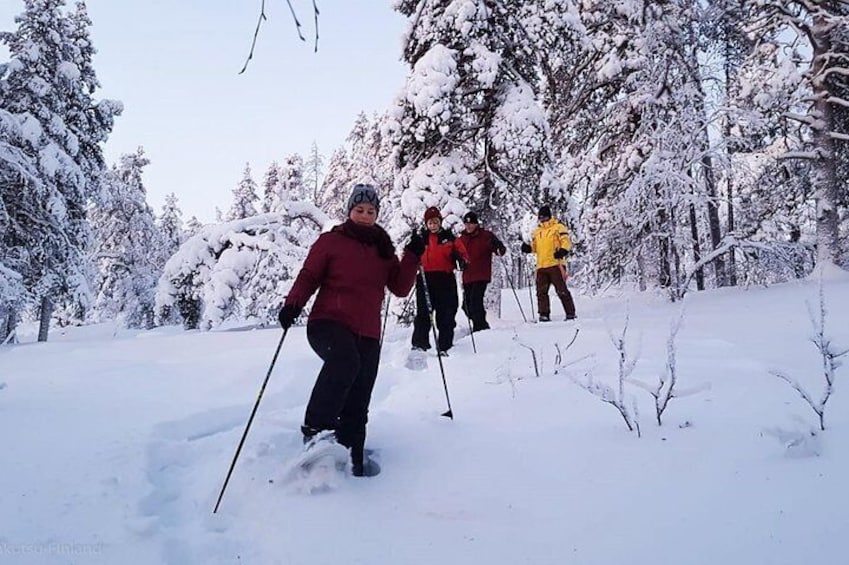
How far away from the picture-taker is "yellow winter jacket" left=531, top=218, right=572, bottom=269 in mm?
9047

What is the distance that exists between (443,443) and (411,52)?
378 inches

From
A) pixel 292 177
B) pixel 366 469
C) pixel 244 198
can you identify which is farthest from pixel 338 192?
pixel 366 469

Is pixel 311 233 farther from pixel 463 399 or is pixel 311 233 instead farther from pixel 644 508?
pixel 644 508

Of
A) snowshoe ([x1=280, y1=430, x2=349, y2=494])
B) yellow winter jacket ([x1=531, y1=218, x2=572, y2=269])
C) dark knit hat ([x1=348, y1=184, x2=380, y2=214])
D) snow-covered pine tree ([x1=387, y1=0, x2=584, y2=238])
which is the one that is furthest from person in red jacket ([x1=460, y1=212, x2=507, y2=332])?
snowshoe ([x1=280, y1=430, x2=349, y2=494])

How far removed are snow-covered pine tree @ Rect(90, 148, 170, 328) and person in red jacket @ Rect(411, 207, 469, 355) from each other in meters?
24.6

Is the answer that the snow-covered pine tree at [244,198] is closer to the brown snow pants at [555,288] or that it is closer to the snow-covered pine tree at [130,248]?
the snow-covered pine tree at [130,248]

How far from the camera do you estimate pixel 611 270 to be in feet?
43.8

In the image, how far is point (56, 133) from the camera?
18547 millimetres

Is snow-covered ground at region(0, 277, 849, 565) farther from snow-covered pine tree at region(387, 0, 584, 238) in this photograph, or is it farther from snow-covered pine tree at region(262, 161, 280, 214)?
snow-covered pine tree at region(262, 161, 280, 214)

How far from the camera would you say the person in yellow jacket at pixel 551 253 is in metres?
9.08

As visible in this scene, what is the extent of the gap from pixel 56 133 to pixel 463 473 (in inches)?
803

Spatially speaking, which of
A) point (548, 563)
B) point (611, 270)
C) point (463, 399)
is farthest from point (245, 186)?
point (548, 563)

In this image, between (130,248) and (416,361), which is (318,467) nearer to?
(416,361)

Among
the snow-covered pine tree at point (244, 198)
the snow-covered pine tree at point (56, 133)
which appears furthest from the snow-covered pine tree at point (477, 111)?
the snow-covered pine tree at point (244, 198)
